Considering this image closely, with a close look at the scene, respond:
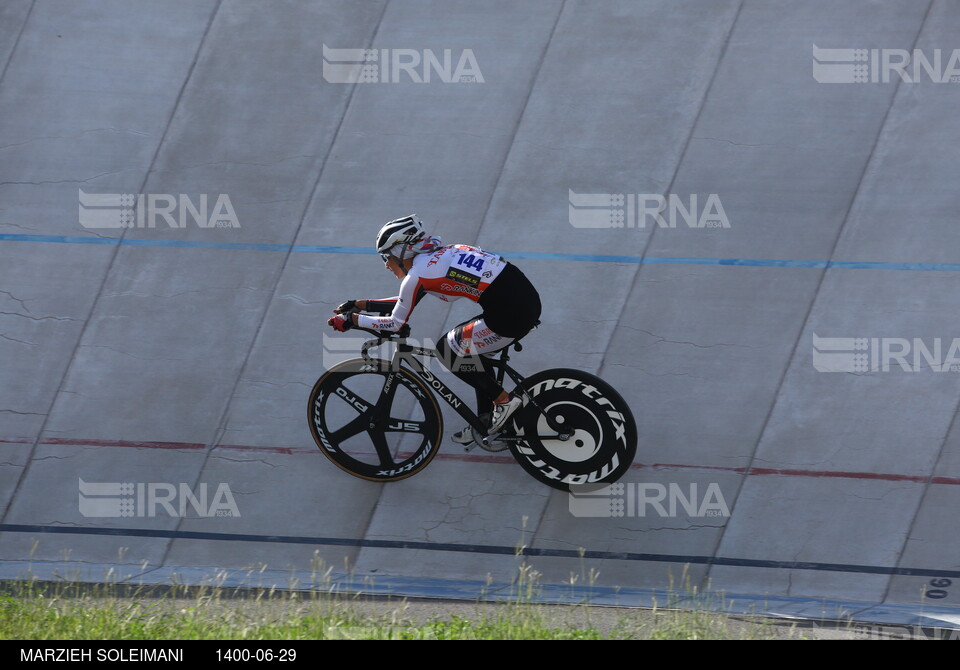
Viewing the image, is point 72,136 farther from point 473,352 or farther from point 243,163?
point 473,352

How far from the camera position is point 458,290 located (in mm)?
6500

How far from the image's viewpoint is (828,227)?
8383 millimetres

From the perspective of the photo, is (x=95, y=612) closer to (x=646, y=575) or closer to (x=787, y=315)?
(x=646, y=575)

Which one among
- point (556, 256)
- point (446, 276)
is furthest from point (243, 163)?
point (446, 276)

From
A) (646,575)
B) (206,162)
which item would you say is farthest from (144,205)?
(646,575)

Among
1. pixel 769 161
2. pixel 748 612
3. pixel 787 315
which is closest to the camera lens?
pixel 748 612

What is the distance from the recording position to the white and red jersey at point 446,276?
254 inches

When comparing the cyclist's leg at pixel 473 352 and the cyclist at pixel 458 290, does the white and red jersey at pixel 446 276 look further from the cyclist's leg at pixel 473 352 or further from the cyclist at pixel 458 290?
the cyclist's leg at pixel 473 352

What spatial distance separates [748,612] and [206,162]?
20.5ft

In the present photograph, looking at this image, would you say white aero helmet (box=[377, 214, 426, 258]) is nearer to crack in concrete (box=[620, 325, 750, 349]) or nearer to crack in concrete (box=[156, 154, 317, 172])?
crack in concrete (box=[620, 325, 750, 349])

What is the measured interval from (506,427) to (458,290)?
1056mm

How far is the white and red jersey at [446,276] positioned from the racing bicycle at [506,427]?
0.69ft

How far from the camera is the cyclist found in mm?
6449

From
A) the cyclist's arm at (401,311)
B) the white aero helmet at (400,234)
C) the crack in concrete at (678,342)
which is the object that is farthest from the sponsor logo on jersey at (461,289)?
the crack in concrete at (678,342)
